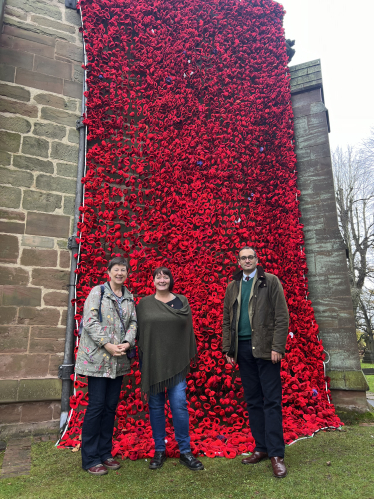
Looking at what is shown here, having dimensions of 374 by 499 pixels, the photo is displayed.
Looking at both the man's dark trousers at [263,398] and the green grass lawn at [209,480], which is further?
the man's dark trousers at [263,398]

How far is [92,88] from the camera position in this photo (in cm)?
485

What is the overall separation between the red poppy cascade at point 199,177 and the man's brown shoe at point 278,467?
1.02 m

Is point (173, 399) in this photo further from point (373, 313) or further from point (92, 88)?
point (373, 313)

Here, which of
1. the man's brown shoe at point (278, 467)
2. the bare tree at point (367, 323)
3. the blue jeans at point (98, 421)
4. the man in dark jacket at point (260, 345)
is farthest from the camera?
the bare tree at point (367, 323)

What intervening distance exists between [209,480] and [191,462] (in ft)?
0.80

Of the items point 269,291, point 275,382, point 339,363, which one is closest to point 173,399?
point 275,382

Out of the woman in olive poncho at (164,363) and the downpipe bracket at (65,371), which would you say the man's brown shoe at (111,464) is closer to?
the woman in olive poncho at (164,363)

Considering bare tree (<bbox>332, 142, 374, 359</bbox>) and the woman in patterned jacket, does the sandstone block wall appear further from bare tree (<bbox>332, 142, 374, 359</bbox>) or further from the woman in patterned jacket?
bare tree (<bbox>332, 142, 374, 359</bbox>)

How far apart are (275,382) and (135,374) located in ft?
5.88

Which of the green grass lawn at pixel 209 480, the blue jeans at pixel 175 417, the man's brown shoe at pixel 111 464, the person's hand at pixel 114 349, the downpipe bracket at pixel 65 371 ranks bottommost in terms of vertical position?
the green grass lawn at pixel 209 480

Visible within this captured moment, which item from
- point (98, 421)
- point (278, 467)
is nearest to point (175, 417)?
point (98, 421)

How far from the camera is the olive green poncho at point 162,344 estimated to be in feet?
10.2

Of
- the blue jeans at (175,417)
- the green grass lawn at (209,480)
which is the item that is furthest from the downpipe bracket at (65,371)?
the blue jeans at (175,417)

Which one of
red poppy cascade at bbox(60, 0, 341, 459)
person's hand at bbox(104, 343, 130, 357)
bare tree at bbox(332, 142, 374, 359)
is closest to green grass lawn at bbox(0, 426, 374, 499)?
Result: red poppy cascade at bbox(60, 0, 341, 459)
